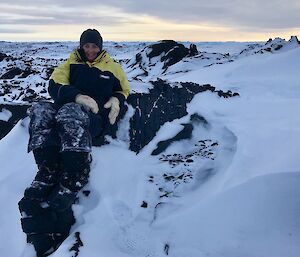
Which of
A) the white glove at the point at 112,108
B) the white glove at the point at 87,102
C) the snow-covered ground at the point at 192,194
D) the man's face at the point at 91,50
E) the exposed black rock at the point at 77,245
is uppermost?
the man's face at the point at 91,50

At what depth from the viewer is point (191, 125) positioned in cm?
475

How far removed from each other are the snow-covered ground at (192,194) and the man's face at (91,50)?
0.87m

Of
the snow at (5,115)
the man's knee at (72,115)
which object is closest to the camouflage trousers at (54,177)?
the man's knee at (72,115)

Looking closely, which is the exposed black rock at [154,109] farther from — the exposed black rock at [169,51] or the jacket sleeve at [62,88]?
the exposed black rock at [169,51]

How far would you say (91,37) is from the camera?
3811 millimetres

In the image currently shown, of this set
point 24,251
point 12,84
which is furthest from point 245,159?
point 12,84

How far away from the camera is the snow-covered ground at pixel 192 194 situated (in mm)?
2652

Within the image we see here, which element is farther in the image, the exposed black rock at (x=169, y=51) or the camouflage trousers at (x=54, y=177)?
the exposed black rock at (x=169, y=51)

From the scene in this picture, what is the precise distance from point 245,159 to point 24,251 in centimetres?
193

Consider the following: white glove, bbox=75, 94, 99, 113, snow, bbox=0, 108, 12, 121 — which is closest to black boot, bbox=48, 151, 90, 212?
white glove, bbox=75, 94, 99, 113

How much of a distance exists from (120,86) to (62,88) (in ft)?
2.11

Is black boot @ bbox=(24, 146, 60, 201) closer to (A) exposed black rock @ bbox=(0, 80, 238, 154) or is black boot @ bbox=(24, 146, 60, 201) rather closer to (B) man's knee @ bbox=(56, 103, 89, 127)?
(B) man's knee @ bbox=(56, 103, 89, 127)

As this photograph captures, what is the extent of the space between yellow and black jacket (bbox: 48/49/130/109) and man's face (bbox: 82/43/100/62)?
0.03 meters

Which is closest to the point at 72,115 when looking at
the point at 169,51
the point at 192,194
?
the point at 192,194
